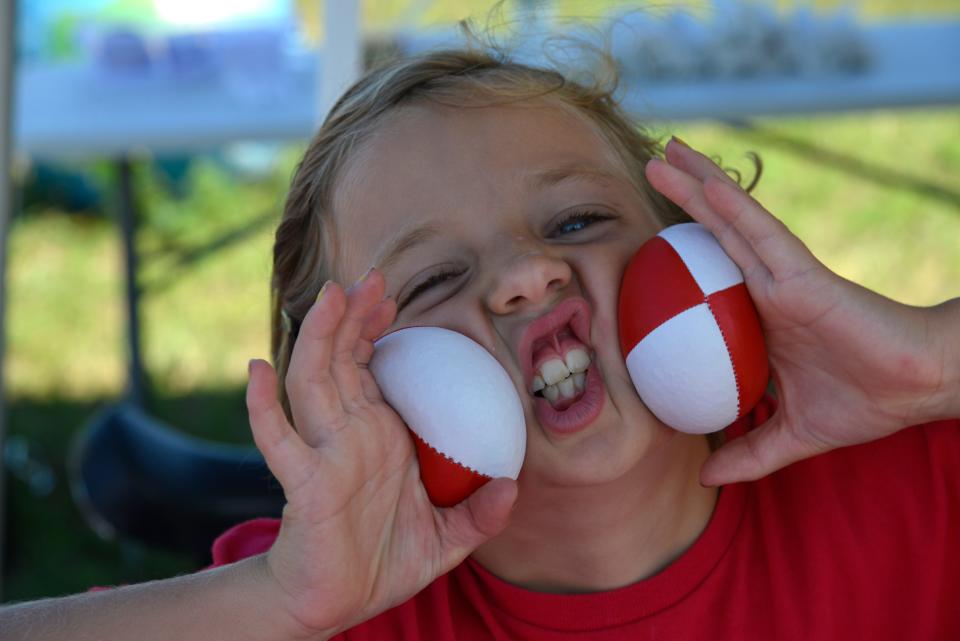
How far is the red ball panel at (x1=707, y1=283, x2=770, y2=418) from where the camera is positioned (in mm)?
1739

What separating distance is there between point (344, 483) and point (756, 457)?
2.29ft

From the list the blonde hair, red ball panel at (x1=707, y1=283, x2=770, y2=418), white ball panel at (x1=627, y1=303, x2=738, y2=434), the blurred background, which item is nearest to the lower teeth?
white ball panel at (x1=627, y1=303, x2=738, y2=434)

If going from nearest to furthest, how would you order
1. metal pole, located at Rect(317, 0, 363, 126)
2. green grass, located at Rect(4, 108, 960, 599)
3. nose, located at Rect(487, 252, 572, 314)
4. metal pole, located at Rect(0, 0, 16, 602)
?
nose, located at Rect(487, 252, 572, 314), metal pole, located at Rect(0, 0, 16, 602), metal pole, located at Rect(317, 0, 363, 126), green grass, located at Rect(4, 108, 960, 599)

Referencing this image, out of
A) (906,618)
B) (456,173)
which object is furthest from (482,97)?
(906,618)

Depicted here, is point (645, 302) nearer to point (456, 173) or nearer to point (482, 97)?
point (456, 173)

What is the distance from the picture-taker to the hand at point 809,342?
5.82ft

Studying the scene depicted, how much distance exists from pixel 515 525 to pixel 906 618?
63cm

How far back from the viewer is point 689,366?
1722 mm

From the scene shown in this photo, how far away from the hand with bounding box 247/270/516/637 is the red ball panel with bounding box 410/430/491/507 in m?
0.02

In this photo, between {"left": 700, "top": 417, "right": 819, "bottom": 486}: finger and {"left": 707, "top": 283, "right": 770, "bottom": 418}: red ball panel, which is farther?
{"left": 700, "top": 417, "right": 819, "bottom": 486}: finger

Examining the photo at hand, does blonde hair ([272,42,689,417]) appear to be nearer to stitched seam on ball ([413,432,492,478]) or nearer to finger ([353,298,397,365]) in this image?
finger ([353,298,397,365])

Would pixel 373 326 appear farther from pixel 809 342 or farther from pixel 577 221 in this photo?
pixel 809 342

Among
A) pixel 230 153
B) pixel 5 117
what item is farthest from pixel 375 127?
pixel 230 153

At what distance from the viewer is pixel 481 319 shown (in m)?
1.80
